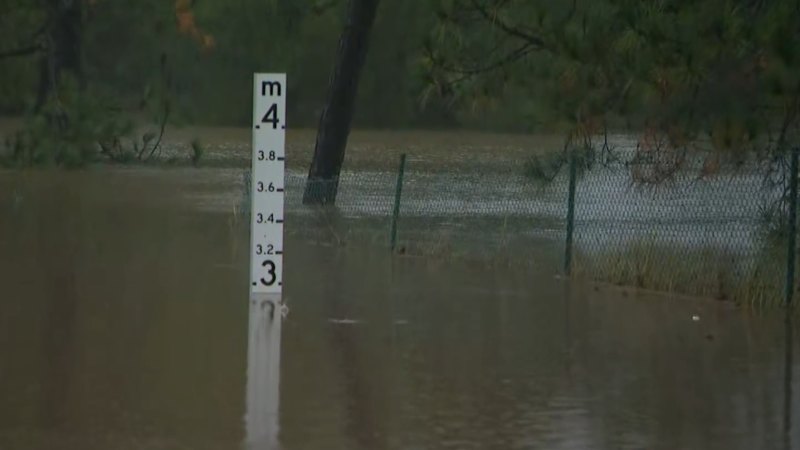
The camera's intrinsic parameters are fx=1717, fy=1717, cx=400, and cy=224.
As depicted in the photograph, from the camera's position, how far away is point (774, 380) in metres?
11.5

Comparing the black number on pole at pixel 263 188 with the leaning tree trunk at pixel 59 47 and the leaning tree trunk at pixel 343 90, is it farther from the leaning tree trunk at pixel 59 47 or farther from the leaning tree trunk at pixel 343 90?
the leaning tree trunk at pixel 343 90

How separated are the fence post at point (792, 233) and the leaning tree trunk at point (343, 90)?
41.6ft

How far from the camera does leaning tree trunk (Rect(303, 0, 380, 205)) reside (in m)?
26.6

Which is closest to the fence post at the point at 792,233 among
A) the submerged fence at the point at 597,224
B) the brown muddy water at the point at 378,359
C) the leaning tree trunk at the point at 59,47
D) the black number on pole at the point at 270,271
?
the submerged fence at the point at 597,224

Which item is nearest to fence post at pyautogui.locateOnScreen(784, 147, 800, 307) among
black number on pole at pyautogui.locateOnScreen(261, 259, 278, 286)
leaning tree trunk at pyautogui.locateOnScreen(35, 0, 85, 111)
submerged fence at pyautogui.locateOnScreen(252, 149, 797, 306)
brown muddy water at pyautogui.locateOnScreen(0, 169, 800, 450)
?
submerged fence at pyautogui.locateOnScreen(252, 149, 797, 306)

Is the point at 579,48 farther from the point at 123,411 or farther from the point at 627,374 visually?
the point at 123,411

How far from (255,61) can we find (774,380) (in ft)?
87.2

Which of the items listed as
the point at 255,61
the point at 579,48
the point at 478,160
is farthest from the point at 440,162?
the point at 579,48

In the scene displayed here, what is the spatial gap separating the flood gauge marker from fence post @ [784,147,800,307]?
4263 mm

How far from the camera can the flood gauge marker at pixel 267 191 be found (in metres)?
14.6

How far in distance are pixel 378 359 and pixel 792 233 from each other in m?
4.23

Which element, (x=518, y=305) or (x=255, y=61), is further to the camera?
(x=255, y=61)

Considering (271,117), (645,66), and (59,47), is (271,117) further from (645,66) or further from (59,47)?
(59,47)

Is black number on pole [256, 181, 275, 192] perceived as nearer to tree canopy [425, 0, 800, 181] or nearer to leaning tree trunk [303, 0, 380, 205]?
tree canopy [425, 0, 800, 181]
